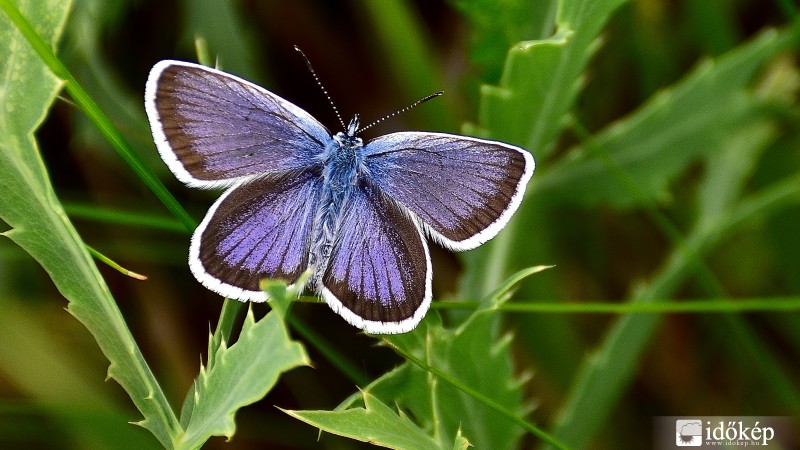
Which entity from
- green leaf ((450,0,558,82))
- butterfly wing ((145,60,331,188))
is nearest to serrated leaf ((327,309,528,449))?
butterfly wing ((145,60,331,188))

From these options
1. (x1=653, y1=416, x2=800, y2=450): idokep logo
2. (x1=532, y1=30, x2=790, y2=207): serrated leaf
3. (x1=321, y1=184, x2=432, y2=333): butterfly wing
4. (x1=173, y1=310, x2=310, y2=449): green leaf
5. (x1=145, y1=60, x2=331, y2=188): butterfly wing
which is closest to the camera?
(x1=173, y1=310, x2=310, y2=449): green leaf

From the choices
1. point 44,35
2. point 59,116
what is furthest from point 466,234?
point 59,116

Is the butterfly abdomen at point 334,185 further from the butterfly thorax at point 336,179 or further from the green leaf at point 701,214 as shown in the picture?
the green leaf at point 701,214

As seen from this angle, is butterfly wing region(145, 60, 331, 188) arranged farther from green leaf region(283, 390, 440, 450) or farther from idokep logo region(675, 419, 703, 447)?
idokep logo region(675, 419, 703, 447)

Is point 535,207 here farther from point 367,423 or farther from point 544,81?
point 367,423

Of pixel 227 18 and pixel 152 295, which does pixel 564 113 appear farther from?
pixel 152 295

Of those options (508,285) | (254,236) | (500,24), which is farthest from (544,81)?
(254,236)
